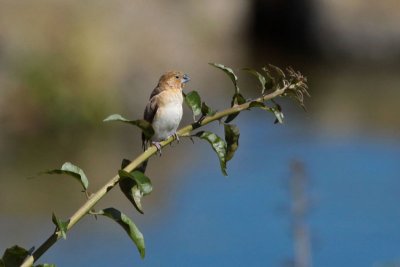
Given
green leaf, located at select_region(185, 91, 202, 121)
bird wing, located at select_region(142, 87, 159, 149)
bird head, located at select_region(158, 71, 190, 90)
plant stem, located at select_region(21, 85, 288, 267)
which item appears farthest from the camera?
bird wing, located at select_region(142, 87, 159, 149)

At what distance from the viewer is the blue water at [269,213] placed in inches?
346

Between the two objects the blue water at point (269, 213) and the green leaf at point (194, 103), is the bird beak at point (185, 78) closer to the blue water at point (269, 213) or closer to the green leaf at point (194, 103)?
the green leaf at point (194, 103)

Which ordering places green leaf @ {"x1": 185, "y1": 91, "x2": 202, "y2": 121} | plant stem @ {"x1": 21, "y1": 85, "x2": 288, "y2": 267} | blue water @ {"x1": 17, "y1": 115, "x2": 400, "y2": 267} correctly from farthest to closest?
blue water @ {"x1": 17, "y1": 115, "x2": 400, "y2": 267} < green leaf @ {"x1": 185, "y1": 91, "x2": 202, "y2": 121} < plant stem @ {"x1": 21, "y1": 85, "x2": 288, "y2": 267}

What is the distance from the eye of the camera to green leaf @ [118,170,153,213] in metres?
1.70

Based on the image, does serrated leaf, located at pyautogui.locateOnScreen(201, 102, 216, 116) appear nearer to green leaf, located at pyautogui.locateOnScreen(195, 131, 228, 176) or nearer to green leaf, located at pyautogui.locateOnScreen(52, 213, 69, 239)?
green leaf, located at pyautogui.locateOnScreen(195, 131, 228, 176)

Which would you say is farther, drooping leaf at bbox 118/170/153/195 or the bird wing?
the bird wing

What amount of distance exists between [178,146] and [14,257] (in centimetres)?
1119

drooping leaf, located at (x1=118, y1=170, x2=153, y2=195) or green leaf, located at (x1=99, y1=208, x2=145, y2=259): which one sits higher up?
drooping leaf, located at (x1=118, y1=170, x2=153, y2=195)

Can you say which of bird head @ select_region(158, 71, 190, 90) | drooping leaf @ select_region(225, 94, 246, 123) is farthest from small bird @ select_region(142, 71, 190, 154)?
drooping leaf @ select_region(225, 94, 246, 123)

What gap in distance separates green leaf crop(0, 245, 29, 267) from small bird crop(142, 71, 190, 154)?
4.58ft

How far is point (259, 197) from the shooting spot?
1052cm

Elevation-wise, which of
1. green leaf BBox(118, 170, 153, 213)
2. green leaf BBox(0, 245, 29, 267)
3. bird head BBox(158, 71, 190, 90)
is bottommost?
bird head BBox(158, 71, 190, 90)

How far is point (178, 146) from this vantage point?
42.2 feet

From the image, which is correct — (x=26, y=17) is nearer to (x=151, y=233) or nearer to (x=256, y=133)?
(x=256, y=133)
